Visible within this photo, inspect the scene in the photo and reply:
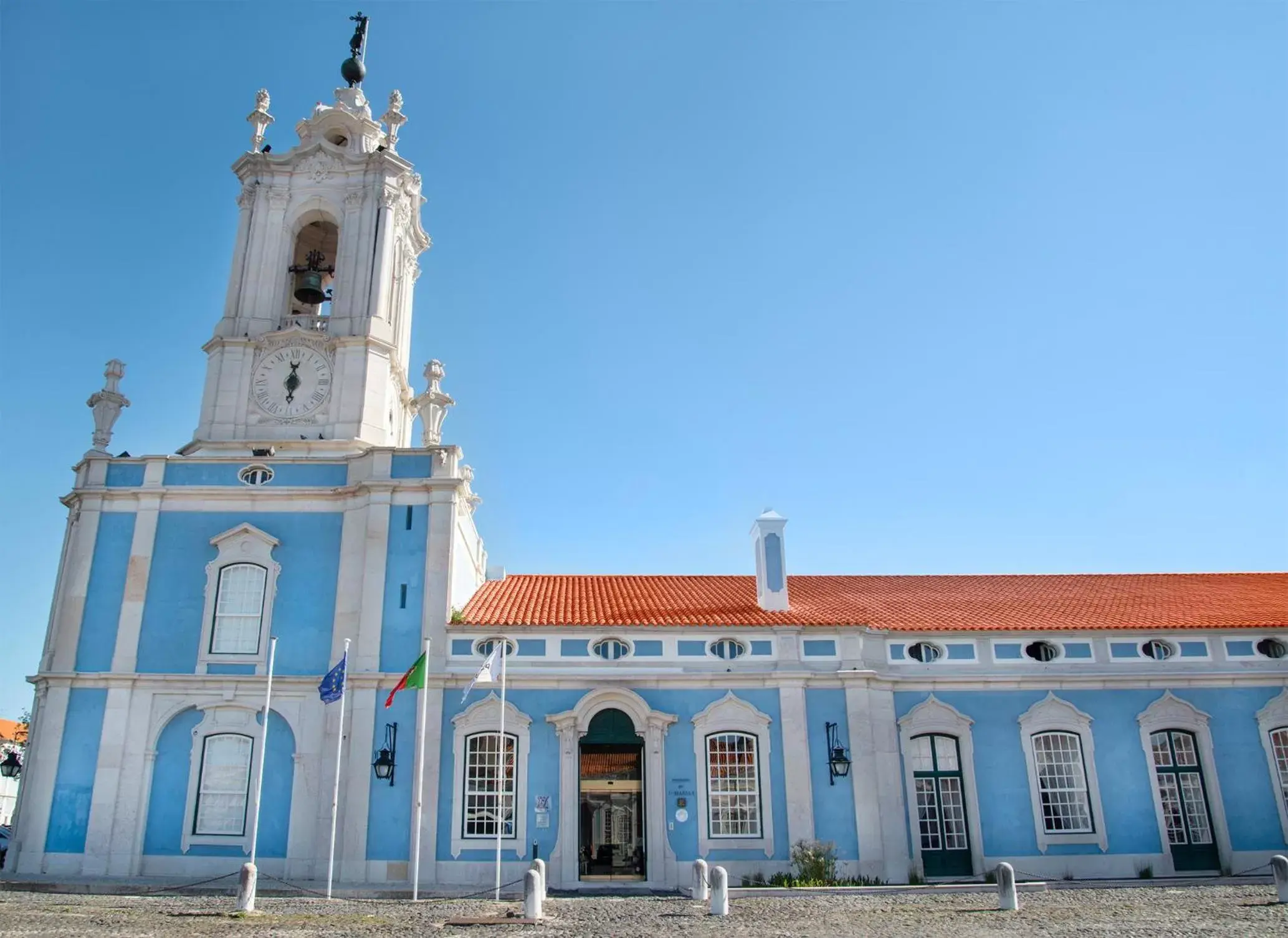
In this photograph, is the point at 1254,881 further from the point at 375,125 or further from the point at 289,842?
the point at 375,125

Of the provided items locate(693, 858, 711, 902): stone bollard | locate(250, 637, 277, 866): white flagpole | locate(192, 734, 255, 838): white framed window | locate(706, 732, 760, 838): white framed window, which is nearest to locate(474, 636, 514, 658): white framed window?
locate(250, 637, 277, 866): white flagpole

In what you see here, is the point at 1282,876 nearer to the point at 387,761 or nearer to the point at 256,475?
the point at 387,761

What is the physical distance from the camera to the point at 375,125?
90.6ft

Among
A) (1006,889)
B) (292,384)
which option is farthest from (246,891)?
(292,384)

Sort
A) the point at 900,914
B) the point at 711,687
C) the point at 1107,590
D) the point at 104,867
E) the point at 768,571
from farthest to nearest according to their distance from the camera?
the point at 1107,590 → the point at 768,571 → the point at 711,687 → the point at 104,867 → the point at 900,914

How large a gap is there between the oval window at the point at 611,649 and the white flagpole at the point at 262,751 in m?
6.60

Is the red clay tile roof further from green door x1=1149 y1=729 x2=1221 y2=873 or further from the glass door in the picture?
the glass door

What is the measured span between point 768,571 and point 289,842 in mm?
11942

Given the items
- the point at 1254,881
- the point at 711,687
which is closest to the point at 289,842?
the point at 711,687

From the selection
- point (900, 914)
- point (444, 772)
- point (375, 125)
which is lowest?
point (900, 914)

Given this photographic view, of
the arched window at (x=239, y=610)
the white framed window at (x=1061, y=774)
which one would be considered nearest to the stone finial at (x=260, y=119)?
the arched window at (x=239, y=610)

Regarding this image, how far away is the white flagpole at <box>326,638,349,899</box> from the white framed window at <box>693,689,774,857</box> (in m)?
7.25

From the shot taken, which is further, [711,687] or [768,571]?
[768,571]

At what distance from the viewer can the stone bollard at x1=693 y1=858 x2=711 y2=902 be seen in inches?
683
